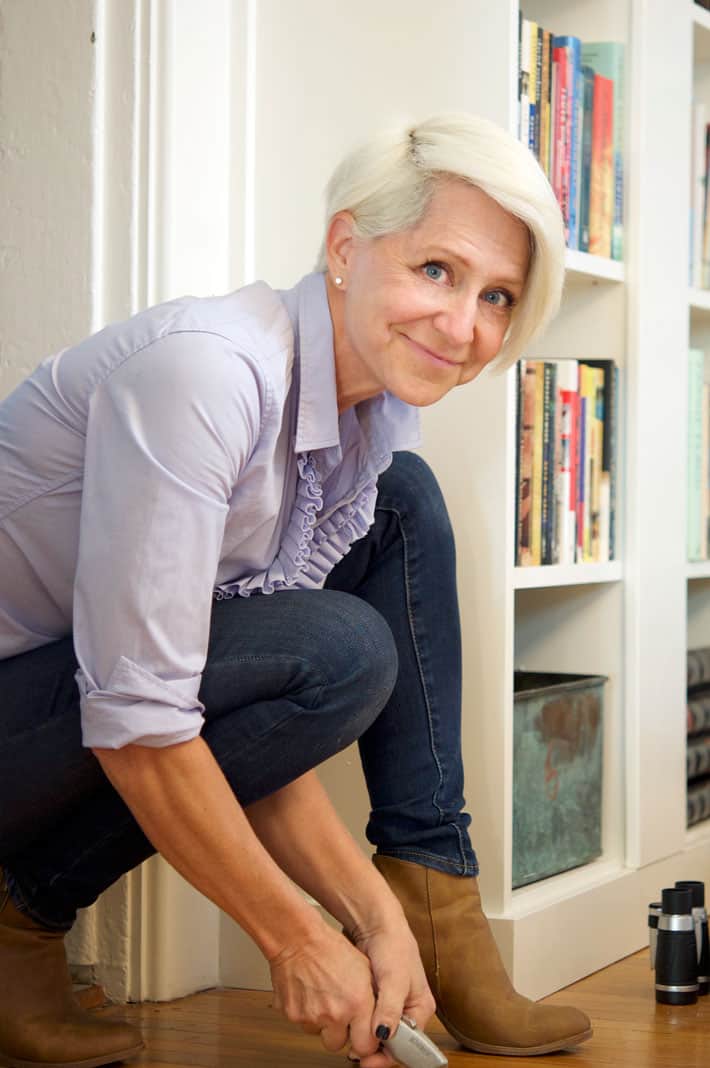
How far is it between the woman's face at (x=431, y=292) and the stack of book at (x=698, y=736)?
1.14m

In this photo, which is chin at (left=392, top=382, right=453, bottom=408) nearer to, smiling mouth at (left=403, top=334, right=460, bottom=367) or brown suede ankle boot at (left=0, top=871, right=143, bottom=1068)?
smiling mouth at (left=403, top=334, right=460, bottom=367)

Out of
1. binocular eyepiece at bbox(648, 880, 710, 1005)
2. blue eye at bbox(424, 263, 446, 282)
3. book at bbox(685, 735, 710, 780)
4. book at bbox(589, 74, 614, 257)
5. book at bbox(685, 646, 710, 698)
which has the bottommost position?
binocular eyepiece at bbox(648, 880, 710, 1005)

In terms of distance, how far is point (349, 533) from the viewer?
138 centimetres

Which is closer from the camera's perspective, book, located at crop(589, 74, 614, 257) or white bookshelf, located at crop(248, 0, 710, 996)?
white bookshelf, located at crop(248, 0, 710, 996)

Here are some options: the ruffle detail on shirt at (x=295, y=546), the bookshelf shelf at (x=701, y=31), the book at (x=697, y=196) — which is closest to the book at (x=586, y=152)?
the bookshelf shelf at (x=701, y=31)

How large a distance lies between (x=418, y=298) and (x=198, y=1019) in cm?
80

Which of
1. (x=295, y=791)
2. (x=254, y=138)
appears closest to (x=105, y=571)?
(x=295, y=791)

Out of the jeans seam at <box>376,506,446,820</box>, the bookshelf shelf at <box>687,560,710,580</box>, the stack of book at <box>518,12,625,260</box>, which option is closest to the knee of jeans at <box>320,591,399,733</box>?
the jeans seam at <box>376,506,446,820</box>

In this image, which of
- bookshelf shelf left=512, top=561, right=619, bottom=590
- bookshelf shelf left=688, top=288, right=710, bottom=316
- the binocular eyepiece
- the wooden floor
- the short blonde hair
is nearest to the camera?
the short blonde hair

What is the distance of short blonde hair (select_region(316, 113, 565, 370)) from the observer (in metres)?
1.21

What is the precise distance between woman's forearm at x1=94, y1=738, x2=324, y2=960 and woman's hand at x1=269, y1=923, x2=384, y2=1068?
15 mm

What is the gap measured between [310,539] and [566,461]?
577 mm

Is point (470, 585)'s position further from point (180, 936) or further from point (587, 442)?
point (180, 936)

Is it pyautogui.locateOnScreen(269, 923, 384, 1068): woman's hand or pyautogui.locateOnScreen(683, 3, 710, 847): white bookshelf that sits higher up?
pyautogui.locateOnScreen(683, 3, 710, 847): white bookshelf
